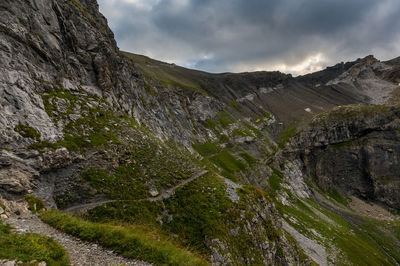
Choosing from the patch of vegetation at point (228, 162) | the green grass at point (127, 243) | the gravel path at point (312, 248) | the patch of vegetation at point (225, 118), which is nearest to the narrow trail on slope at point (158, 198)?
the green grass at point (127, 243)

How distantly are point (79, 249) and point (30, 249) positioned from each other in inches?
106

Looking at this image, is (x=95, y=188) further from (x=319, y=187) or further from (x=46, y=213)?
(x=319, y=187)

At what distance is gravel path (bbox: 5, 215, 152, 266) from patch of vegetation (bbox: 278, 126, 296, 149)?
13457 cm

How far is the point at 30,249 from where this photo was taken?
29.3 ft

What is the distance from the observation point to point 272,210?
113ft

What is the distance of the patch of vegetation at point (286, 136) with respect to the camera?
134 m

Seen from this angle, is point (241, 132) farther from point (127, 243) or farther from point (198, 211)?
point (127, 243)

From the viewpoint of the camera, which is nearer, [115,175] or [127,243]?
[127,243]

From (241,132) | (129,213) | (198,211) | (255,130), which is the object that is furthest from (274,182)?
(129,213)

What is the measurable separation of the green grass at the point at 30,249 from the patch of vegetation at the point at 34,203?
288 inches

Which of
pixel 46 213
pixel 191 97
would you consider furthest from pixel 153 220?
pixel 191 97

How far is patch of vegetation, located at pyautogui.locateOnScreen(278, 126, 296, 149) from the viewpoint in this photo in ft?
438

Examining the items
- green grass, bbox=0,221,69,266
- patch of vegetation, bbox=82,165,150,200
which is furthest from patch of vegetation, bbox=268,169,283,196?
green grass, bbox=0,221,69,266

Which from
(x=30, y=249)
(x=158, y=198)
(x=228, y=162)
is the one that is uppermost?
(x=30, y=249)
